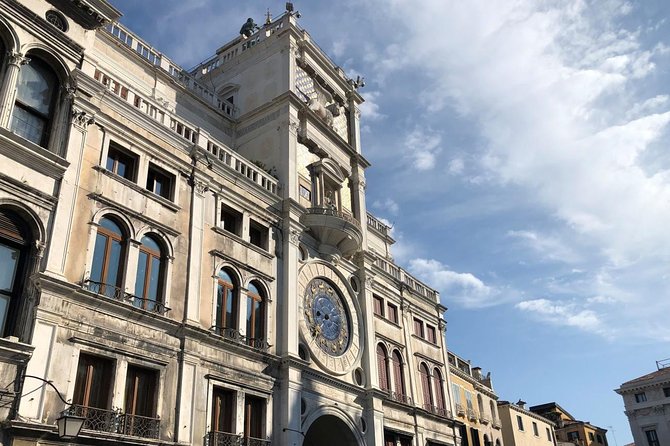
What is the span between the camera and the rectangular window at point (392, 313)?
34.1 m

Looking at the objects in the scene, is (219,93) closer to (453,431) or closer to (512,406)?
(453,431)

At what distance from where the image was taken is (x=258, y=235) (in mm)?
26359

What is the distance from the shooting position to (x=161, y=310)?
65.8ft

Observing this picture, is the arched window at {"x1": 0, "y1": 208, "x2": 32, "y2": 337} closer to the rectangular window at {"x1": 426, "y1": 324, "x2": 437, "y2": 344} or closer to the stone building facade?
the stone building facade

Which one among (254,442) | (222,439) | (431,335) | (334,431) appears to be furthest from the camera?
(431,335)

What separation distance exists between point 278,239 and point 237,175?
3382 millimetres

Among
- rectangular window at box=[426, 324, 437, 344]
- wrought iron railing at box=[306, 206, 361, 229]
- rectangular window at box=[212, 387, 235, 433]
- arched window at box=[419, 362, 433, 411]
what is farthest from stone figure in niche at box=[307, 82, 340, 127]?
rectangular window at box=[212, 387, 235, 433]

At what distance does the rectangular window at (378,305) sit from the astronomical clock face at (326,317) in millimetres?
3570

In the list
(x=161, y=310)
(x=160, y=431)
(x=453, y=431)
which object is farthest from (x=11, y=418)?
(x=453, y=431)

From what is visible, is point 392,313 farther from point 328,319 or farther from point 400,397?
point 328,319

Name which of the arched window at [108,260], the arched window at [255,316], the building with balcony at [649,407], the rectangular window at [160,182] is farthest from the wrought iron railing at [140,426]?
the building with balcony at [649,407]

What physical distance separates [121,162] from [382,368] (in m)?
16.9

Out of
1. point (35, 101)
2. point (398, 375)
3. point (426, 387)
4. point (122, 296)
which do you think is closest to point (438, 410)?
point (426, 387)

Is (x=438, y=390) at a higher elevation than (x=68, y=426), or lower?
higher
